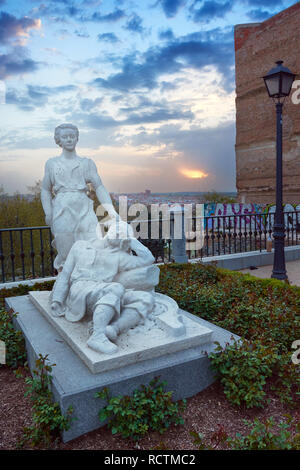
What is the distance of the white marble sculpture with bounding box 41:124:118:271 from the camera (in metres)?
4.65

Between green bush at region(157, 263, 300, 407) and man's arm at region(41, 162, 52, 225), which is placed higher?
man's arm at region(41, 162, 52, 225)

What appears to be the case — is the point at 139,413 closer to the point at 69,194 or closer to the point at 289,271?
the point at 69,194

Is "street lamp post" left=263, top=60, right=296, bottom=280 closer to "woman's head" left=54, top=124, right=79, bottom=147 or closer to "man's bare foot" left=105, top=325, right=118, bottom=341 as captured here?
"woman's head" left=54, top=124, right=79, bottom=147

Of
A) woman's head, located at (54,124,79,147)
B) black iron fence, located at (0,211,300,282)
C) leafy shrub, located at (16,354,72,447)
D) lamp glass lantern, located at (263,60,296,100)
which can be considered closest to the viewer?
leafy shrub, located at (16,354,72,447)

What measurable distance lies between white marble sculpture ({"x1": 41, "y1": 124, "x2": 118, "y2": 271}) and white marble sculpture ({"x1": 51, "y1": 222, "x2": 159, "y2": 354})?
22.0 inches

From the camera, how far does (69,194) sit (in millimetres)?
4672

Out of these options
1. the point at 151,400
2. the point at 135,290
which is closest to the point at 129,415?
the point at 151,400

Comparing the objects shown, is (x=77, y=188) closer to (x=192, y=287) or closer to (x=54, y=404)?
(x=192, y=287)

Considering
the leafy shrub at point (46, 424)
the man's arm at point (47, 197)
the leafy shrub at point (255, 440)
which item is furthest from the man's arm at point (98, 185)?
the leafy shrub at point (255, 440)

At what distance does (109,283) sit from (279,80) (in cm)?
555

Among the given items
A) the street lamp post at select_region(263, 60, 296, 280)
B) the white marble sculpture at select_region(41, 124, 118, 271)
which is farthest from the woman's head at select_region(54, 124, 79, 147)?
the street lamp post at select_region(263, 60, 296, 280)

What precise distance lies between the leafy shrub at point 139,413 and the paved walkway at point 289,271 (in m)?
5.96

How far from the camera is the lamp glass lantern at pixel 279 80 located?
6.69 metres
